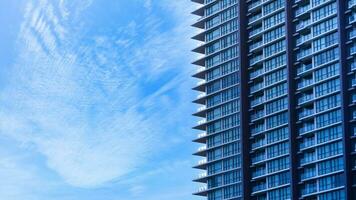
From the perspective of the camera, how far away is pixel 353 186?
172500mm

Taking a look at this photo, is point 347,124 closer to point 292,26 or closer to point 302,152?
point 302,152

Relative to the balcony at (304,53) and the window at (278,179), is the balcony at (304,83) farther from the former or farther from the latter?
the window at (278,179)

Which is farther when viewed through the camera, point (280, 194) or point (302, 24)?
point (302, 24)

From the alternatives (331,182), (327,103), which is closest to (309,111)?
(327,103)

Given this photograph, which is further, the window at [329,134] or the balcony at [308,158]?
the balcony at [308,158]

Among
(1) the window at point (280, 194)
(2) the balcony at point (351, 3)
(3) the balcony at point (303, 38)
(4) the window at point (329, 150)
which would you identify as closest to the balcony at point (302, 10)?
(3) the balcony at point (303, 38)

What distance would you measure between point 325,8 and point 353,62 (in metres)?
15.1

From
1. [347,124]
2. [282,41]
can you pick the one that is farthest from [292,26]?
[347,124]

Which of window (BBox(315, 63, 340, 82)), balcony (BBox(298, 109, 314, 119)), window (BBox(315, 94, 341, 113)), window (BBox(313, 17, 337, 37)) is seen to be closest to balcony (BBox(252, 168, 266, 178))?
balcony (BBox(298, 109, 314, 119))

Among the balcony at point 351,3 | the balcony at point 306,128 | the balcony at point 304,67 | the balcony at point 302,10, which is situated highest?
the balcony at point 302,10

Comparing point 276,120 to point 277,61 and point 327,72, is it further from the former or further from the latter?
point 327,72

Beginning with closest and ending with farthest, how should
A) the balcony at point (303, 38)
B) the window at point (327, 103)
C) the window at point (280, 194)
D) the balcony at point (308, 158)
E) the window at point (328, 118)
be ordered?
the window at point (328, 118) → the window at point (327, 103) → the balcony at point (308, 158) → the window at point (280, 194) → the balcony at point (303, 38)

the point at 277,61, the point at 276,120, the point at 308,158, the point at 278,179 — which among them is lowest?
the point at 278,179

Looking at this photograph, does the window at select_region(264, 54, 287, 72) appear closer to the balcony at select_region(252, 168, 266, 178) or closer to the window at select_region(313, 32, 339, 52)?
the window at select_region(313, 32, 339, 52)
